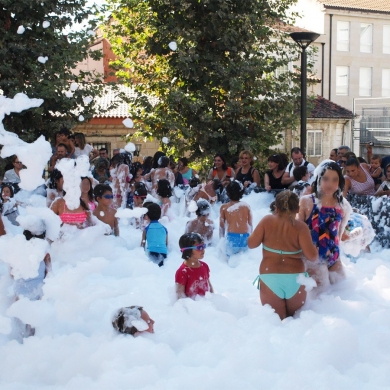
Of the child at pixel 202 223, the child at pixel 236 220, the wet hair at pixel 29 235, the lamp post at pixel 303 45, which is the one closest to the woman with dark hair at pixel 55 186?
the child at pixel 202 223

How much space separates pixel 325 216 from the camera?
19.7ft

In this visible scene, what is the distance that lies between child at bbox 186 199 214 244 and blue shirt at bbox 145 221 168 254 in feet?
2.68

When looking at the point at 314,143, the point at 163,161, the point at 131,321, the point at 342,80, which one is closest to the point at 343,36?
the point at 342,80

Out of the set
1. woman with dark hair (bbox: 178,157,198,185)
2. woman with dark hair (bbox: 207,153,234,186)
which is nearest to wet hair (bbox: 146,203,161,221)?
woman with dark hair (bbox: 207,153,234,186)

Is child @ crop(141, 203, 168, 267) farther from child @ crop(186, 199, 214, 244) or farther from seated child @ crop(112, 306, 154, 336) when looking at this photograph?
seated child @ crop(112, 306, 154, 336)

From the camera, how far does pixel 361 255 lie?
8406 mm

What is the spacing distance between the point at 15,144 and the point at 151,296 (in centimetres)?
218

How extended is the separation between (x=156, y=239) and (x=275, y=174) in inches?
119

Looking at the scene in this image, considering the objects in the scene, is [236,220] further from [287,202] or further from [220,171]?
[220,171]

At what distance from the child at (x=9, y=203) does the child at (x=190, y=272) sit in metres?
3.86

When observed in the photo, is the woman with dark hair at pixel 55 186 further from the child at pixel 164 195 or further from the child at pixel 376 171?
the child at pixel 376 171

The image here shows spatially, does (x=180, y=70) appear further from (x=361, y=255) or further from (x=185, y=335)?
(x=185, y=335)

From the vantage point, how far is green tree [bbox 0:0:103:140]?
13508 millimetres

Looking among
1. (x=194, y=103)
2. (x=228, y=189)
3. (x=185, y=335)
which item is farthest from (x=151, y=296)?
(x=194, y=103)
